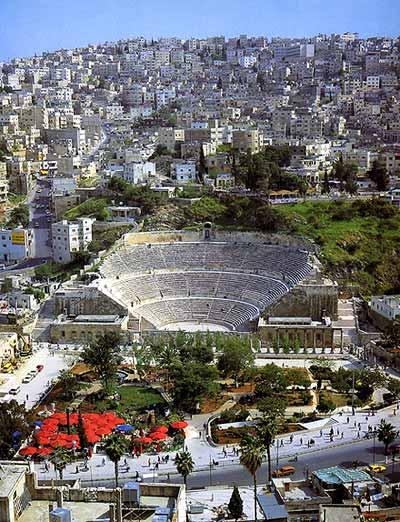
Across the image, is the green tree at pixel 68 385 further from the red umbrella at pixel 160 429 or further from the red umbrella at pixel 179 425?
the red umbrella at pixel 179 425

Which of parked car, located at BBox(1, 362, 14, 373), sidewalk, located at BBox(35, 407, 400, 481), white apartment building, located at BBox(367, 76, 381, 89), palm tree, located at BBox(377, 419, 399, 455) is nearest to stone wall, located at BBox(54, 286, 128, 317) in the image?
parked car, located at BBox(1, 362, 14, 373)

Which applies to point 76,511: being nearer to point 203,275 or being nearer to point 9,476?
point 9,476

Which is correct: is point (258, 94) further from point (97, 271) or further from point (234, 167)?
point (97, 271)

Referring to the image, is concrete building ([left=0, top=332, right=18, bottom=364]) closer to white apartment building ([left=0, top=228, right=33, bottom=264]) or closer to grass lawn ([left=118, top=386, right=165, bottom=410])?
grass lawn ([left=118, top=386, right=165, bottom=410])

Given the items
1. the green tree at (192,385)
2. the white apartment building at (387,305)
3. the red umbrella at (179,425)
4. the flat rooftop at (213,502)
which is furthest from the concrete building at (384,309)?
the flat rooftop at (213,502)

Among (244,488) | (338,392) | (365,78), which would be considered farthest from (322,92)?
(244,488)

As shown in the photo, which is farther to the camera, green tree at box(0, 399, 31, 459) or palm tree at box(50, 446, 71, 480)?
green tree at box(0, 399, 31, 459)

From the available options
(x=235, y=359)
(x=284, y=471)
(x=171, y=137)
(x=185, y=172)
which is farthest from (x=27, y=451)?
(x=171, y=137)
